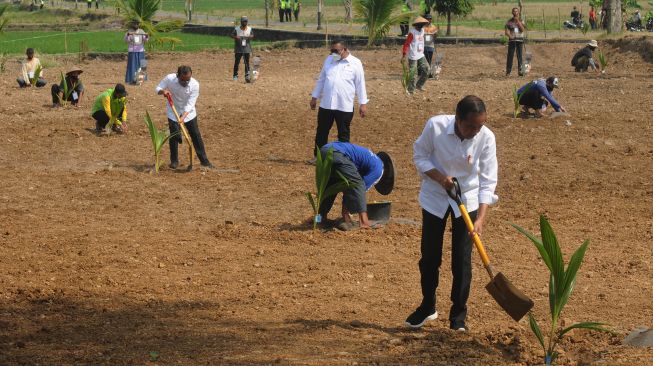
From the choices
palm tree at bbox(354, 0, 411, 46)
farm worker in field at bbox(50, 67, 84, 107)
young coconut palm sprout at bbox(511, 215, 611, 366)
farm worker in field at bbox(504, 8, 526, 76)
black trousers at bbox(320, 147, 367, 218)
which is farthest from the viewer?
palm tree at bbox(354, 0, 411, 46)

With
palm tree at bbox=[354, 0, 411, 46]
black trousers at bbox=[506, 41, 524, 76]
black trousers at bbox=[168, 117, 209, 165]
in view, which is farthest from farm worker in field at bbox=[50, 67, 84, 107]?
palm tree at bbox=[354, 0, 411, 46]

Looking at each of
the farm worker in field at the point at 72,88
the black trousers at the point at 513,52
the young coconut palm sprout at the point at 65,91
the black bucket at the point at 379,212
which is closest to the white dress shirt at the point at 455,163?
the black bucket at the point at 379,212

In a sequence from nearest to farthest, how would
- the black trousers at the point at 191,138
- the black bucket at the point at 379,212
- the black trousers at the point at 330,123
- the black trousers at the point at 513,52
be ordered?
the black bucket at the point at 379,212, the black trousers at the point at 330,123, the black trousers at the point at 191,138, the black trousers at the point at 513,52

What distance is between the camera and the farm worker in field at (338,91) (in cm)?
1341

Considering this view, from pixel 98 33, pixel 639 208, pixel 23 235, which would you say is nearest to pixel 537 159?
pixel 639 208

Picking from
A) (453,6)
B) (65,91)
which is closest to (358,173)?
(65,91)

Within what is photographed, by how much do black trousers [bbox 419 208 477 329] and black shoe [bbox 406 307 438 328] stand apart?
1.4 inches

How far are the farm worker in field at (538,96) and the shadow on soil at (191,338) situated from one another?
32.9ft

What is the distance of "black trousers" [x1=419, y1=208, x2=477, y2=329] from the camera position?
7.07 metres

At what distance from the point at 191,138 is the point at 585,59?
44.6 feet

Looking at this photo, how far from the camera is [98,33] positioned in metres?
44.2

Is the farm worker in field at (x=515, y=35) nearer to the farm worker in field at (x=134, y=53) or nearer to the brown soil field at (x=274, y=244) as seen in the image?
the brown soil field at (x=274, y=244)

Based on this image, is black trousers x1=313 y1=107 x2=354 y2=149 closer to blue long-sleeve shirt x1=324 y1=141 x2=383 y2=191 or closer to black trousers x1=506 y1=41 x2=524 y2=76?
blue long-sleeve shirt x1=324 y1=141 x2=383 y2=191

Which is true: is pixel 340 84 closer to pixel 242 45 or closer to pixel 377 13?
pixel 242 45
